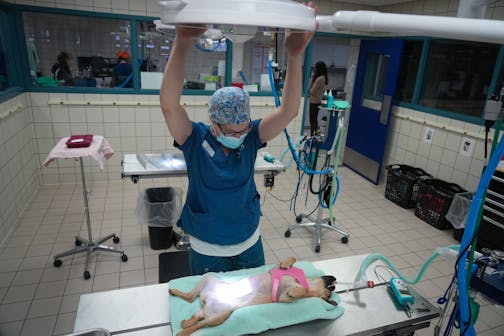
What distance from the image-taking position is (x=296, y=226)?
138 inches

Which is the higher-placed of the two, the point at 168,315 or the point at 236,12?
the point at 236,12

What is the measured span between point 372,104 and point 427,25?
15.1 ft

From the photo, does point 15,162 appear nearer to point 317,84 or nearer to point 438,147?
point 317,84

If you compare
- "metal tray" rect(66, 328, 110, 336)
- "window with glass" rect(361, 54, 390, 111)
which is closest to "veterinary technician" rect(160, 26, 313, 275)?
"metal tray" rect(66, 328, 110, 336)

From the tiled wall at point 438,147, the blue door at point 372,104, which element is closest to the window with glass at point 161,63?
the blue door at point 372,104

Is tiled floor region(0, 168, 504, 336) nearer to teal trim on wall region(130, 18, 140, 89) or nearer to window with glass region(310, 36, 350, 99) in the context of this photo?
teal trim on wall region(130, 18, 140, 89)

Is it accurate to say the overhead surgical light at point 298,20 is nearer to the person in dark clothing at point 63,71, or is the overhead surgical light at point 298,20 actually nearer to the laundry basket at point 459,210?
the laundry basket at point 459,210

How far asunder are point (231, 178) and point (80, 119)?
355 cm

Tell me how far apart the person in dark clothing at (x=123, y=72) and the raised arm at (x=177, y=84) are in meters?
3.43

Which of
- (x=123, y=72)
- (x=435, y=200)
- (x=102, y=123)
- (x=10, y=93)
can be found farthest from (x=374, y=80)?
(x=10, y=93)

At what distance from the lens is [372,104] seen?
5.20 meters

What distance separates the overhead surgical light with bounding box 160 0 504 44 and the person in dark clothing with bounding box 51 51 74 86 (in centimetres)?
410

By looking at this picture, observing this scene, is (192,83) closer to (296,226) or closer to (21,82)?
(21,82)

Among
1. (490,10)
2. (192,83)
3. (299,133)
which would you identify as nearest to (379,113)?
(299,133)
